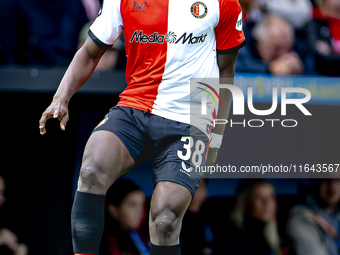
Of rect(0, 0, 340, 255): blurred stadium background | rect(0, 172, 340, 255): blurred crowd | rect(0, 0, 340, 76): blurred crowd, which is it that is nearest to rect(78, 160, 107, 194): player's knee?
rect(0, 0, 340, 255): blurred stadium background

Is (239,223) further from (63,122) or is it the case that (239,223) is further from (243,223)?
(63,122)

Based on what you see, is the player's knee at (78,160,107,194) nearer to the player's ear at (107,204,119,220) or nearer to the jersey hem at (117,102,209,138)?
the jersey hem at (117,102,209,138)

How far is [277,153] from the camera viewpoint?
214 inches

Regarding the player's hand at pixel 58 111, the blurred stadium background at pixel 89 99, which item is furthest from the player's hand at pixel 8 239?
the player's hand at pixel 58 111

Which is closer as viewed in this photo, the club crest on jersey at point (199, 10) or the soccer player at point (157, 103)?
the soccer player at point (157, 103)

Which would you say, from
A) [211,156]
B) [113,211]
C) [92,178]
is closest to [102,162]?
[92,178]

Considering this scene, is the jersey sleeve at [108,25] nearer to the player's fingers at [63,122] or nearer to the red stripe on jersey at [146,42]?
the red stripe on jersey at [146,42]

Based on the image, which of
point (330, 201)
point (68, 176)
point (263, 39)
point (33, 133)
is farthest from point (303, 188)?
point (33, 133)

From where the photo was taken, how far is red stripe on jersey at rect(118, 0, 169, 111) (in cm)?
237

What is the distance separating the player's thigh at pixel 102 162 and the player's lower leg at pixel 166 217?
9.9 inches

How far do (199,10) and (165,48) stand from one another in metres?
0.29

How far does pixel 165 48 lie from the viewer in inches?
93.4

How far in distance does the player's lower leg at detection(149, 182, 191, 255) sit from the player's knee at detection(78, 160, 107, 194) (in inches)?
11.4

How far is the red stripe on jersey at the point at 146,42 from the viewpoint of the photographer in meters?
2.37
